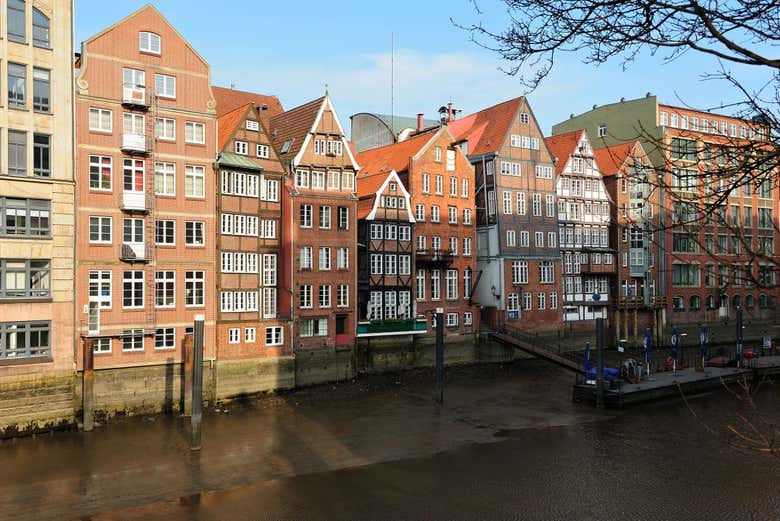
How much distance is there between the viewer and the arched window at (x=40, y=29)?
3363cm

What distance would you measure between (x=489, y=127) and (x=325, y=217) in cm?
2297

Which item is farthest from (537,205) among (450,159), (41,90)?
(41,90)

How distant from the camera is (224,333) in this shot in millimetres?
40750

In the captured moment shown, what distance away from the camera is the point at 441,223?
55969mm

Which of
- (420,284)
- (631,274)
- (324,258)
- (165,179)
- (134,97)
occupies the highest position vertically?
(134,97)

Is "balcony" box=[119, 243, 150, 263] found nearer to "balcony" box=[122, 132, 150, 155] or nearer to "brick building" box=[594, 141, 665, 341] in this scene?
"balcony" box=[122, 132, 150, 155]

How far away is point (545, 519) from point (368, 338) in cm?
2799

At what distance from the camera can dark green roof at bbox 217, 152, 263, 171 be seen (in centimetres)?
4028

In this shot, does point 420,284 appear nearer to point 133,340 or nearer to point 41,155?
point 133,340

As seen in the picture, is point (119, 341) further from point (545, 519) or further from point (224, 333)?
point (545, 519)

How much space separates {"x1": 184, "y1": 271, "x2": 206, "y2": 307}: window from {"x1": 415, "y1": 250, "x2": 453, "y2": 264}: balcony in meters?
19.0

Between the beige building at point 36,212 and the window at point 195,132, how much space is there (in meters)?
6.50

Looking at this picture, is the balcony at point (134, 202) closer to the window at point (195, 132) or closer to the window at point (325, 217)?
the window at point (195, 132)

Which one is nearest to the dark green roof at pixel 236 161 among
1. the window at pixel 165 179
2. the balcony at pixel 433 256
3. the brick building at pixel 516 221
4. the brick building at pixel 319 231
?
the window at pixel 165 179
